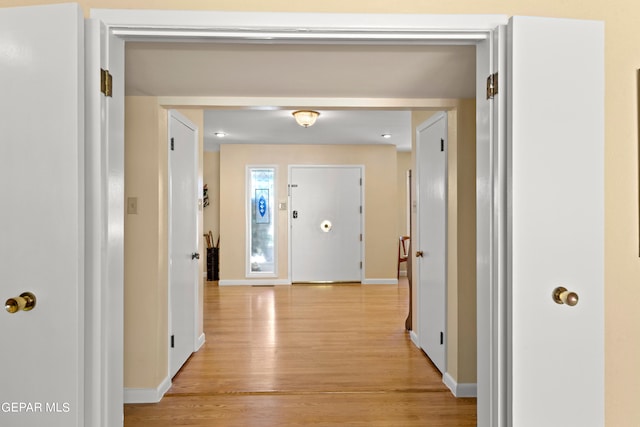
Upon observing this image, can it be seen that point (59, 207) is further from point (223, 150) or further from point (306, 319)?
point (223, 150)

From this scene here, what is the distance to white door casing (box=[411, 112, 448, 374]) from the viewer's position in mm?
3062

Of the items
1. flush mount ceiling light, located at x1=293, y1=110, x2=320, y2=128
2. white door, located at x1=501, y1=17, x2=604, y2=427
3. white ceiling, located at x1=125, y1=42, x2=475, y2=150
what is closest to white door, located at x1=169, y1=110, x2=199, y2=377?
white ceiling, located at x1=125, y1=42, x2=475, y2=150

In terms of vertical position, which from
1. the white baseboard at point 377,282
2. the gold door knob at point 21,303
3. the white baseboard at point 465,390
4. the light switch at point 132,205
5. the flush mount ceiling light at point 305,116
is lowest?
the white baseboard at point 465,390

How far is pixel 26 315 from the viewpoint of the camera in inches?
52.3

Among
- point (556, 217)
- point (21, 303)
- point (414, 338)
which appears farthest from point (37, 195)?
point (414, 338)

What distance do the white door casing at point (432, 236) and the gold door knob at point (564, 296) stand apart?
5.22 ft

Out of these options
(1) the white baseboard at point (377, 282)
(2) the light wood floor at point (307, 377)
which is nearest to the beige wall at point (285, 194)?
(1) the white baseboard at point (377, 282)

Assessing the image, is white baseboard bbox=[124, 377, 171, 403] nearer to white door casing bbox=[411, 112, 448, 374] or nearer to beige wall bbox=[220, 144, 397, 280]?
white door casing bbox=[411, 112, 448, 374]

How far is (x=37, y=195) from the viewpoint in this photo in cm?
133

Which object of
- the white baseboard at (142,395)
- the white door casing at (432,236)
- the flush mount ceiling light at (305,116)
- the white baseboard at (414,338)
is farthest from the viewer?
the flush mount ceiling light at (305,116)

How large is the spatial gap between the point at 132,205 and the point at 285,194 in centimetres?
425

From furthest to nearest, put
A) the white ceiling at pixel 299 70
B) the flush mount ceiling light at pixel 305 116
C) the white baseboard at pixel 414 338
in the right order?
the flush mount ceiling light at pixel 305 116 → the white baseboard at pixel 414 338 → the white ceiling at pixel 299 70

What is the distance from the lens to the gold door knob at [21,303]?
50.6 inches

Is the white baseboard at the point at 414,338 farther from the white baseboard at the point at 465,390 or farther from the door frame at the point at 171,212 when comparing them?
the door frame at the point at 171,212
